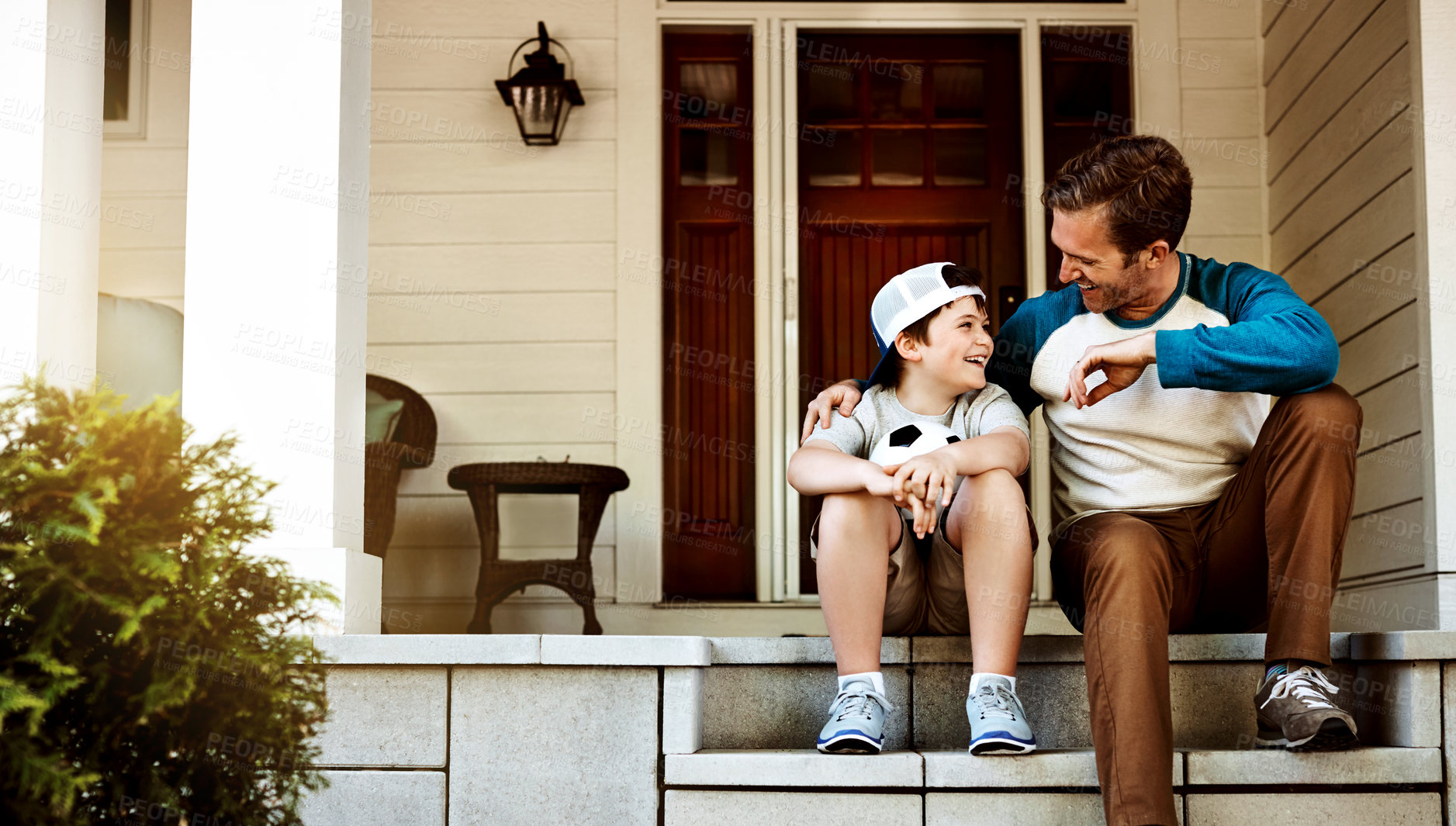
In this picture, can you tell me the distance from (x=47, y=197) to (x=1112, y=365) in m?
1.95

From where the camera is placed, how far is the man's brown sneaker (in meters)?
1.71

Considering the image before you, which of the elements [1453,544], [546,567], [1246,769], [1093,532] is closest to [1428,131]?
[1453,544]

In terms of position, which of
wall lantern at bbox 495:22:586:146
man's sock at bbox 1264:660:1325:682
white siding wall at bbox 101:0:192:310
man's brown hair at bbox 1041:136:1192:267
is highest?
wall lantern at bbox 495:22:586:146

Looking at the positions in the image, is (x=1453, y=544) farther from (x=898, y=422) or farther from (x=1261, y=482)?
(x=898, y=422)

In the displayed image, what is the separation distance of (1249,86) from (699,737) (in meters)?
3.13

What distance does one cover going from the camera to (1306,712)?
1719mm

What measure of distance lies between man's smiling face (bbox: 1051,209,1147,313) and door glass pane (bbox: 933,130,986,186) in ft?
7.02

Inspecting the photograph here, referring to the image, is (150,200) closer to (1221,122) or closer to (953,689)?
(953,689)

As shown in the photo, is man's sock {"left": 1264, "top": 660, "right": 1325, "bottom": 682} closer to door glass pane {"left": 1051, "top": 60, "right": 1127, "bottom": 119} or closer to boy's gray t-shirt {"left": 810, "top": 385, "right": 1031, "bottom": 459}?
boy's gray t-shirt {"left": 810, "top": 385, "right": 1031, "bottom": 459}

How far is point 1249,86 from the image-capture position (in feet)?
13.3

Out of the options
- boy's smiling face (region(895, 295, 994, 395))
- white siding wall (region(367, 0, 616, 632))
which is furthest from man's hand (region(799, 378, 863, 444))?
white siding wall (region(367, 0, 616, 632))

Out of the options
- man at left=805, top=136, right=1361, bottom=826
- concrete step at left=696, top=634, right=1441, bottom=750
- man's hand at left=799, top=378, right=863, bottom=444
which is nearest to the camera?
man at left=805, top=136, right=1361, bottom=826

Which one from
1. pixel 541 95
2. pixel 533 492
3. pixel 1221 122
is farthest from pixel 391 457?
pixel 1221 122

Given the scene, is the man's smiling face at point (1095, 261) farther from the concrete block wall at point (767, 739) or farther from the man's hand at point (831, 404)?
the concrete block wall at point (767, 739)
